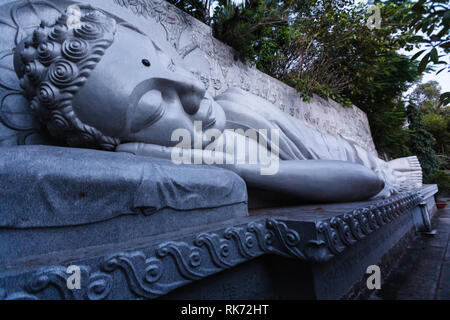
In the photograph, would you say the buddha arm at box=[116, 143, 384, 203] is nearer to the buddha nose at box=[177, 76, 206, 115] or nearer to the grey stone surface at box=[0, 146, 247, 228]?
the buddha nose at box=[177, 76, 206, 115]

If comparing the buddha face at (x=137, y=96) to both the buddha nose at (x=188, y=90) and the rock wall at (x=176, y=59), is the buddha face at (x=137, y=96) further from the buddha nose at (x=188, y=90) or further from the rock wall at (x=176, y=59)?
the rock wall at (x=176, y=59)

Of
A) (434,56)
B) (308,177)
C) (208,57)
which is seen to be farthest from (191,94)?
(208,57)

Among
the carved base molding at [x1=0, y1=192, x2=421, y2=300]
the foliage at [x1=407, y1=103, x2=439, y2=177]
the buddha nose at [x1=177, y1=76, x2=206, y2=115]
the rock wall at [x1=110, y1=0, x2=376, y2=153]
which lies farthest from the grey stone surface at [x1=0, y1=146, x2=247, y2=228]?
the foliage at [x1=407, y1=103, x2=439, y2=177]

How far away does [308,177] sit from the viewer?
1.14m

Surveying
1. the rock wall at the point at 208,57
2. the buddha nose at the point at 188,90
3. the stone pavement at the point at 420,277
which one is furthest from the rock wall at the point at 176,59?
A: the stone pavement at the point at 420,277

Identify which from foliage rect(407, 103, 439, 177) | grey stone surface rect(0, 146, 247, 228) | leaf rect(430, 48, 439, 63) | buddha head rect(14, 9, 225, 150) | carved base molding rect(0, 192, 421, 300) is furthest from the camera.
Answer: foliage rect(407, 103, 439, 177)

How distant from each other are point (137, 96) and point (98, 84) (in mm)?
135

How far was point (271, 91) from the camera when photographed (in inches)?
116

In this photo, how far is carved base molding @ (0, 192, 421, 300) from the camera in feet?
1.19

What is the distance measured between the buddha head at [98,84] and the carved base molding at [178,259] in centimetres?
59

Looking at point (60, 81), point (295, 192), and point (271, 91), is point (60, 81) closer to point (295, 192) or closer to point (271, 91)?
point (295, 192)

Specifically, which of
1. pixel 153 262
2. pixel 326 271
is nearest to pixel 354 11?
pixel 326 271

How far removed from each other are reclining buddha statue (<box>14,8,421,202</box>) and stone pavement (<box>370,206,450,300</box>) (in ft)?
1.38

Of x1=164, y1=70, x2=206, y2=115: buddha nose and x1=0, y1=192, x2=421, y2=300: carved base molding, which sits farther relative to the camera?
x1=164, y1=70, x2=206, y2=115: buddha nose
